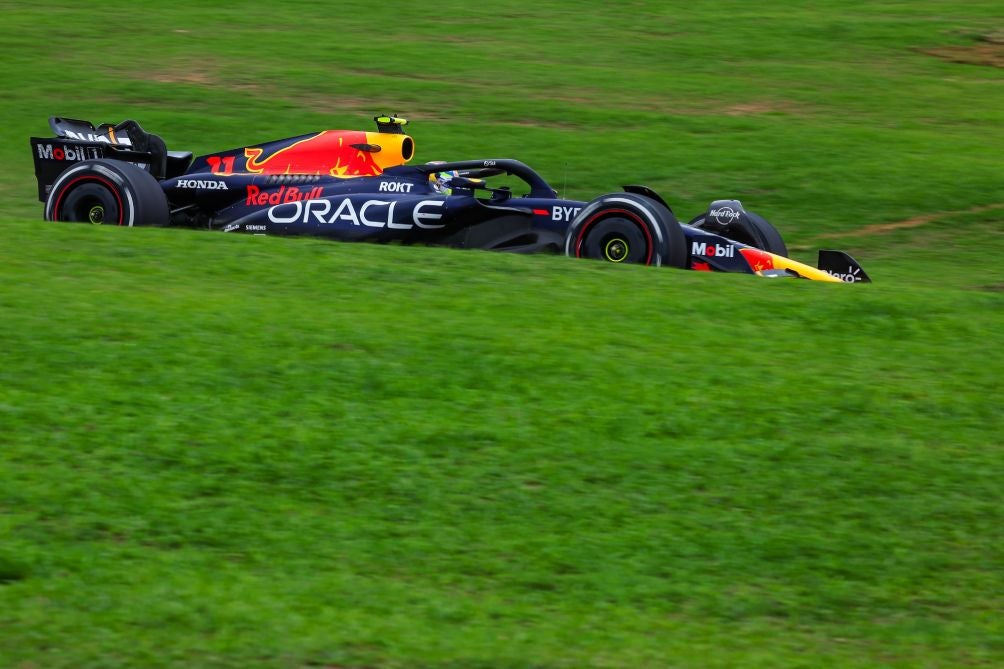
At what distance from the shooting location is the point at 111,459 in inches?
209

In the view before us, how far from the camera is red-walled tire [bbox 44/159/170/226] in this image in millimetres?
10102

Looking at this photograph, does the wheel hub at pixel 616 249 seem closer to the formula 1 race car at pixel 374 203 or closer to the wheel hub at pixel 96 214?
the formula 1 race car at pixel 374 203

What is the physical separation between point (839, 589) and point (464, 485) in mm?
1496

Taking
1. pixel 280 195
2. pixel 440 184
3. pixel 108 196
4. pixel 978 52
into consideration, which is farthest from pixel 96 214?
pixel 978 52

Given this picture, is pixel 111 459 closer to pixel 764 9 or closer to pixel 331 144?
pixel 331 144

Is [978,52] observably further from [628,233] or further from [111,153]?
[111,153]

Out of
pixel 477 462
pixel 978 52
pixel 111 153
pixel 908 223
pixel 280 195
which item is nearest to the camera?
pixel 477 462

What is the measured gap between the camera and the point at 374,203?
996cm

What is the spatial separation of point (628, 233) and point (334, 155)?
114 inches

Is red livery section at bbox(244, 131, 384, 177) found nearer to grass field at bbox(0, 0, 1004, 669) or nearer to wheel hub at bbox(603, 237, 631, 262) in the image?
grass field at bbox(0, 0, 1004, 669)

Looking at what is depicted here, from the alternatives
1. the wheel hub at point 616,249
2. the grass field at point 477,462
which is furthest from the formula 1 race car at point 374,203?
the grass field at point 477,462

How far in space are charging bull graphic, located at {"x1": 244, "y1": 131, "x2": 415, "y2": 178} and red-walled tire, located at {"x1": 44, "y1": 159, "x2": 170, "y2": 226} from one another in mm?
943

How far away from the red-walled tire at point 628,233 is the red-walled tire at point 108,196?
3317 mm

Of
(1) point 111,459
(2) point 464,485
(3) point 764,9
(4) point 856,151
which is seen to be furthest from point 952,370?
(3) point 764,9
